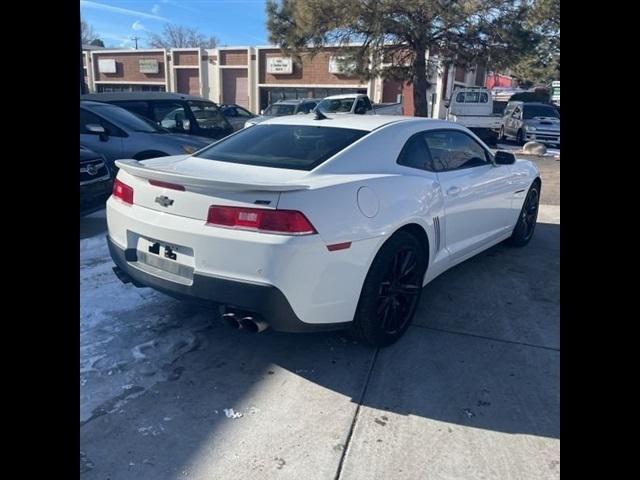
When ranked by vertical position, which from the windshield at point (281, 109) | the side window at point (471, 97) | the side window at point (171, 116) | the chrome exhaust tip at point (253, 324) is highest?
the side window at point (471, 97)

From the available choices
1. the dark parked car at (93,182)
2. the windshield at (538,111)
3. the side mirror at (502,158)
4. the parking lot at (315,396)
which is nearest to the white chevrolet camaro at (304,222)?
the parking lot at (315,396)

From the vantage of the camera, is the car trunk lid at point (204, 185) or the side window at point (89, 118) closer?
the car trunk lid at point (204, 185)

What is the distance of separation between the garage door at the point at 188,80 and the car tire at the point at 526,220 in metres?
38.6

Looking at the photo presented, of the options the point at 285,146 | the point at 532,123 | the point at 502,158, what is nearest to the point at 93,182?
the point at 285,146

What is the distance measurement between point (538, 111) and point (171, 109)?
14850 millimetres

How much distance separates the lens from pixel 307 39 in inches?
862

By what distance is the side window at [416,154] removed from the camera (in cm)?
361

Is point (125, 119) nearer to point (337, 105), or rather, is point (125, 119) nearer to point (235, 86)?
point (337, 105)

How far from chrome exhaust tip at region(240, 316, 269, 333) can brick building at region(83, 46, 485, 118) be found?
28098mm

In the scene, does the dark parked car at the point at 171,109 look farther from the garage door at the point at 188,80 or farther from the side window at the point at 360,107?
the garage door at the point at 188,80

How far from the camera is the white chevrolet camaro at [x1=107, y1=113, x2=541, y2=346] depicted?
2.66 metres

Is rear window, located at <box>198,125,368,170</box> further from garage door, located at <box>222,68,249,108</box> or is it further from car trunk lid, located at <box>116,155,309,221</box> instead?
garage door, located at <box>222,68,249,108</box>
